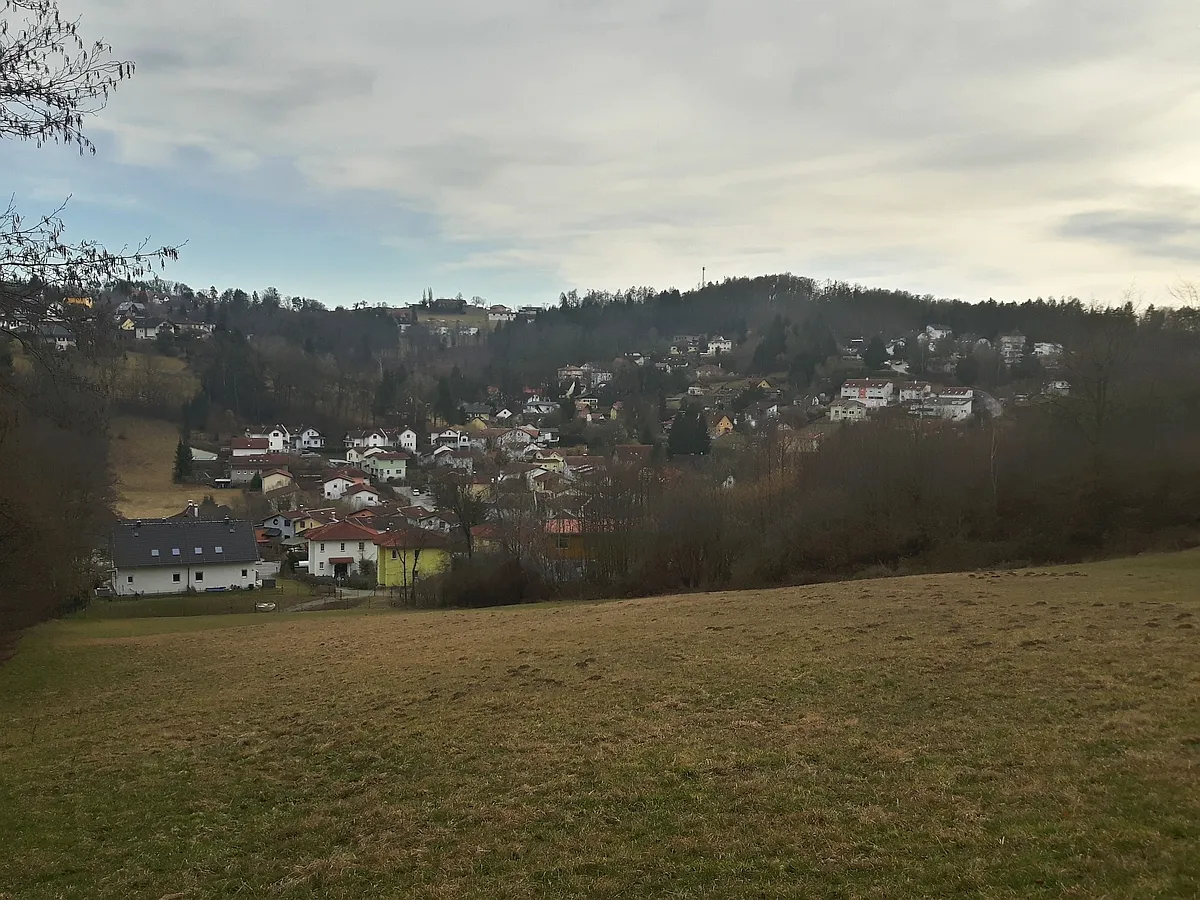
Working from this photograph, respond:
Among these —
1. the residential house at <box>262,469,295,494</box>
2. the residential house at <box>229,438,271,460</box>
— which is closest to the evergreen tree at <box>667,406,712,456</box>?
the residential house at <box>262,469,295,494</box>

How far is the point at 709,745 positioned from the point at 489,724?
3468mm

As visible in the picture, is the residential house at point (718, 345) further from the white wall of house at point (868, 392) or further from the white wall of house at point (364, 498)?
the white wall of house at point (364, 498)

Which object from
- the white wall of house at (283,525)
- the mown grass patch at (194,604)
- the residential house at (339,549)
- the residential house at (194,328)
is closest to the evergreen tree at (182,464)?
the white wall of house at (283,525)

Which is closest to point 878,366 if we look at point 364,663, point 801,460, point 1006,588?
point 801,460

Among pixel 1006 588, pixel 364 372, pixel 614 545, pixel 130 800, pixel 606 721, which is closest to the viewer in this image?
pixel 130 800

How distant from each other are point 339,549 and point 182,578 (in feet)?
35.4

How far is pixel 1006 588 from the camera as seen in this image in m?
20.0

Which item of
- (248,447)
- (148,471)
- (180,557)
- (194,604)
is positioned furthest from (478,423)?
(194,604)

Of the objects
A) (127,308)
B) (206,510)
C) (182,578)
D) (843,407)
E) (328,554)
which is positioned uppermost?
(843,407)

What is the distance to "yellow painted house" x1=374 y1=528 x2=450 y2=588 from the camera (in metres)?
50.2

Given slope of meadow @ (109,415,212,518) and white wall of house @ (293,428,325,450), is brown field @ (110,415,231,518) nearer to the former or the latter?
slope of meadow @ (109,415,212,518)

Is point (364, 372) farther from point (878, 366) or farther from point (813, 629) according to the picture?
point (813, 629)

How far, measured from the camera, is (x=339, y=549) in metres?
59.4

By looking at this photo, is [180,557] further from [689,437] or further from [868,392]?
[868,392]
